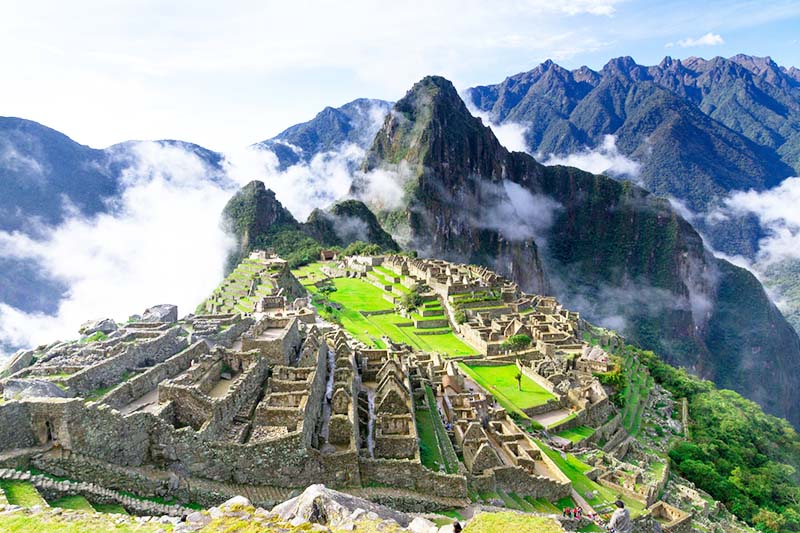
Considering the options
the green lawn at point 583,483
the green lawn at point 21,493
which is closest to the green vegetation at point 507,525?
the green lawn at point 21,493

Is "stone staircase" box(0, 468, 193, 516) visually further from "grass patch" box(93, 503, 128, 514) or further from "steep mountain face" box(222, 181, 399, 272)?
"steep mountain face" box(222, 181, 399, 272)

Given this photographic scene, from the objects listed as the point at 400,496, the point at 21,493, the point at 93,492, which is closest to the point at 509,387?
the point at 400,496

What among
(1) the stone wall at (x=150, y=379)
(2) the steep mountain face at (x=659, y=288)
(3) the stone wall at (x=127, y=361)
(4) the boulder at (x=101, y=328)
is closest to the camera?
(1) the stone wall at (x=150, y=379)

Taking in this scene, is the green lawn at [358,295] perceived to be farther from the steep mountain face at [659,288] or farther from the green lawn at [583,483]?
the steep mountain face at [659,288]

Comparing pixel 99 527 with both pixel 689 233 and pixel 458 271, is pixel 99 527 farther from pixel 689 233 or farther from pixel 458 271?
pixel 689 233

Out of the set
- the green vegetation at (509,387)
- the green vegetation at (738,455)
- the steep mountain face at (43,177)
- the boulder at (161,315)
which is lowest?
the green vegetation at (738,455)

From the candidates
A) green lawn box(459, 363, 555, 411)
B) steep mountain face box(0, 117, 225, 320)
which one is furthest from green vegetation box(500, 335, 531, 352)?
steep mountain face box(0, 117, 225, 320)

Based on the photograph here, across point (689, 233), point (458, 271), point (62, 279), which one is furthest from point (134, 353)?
point (689, 233)
